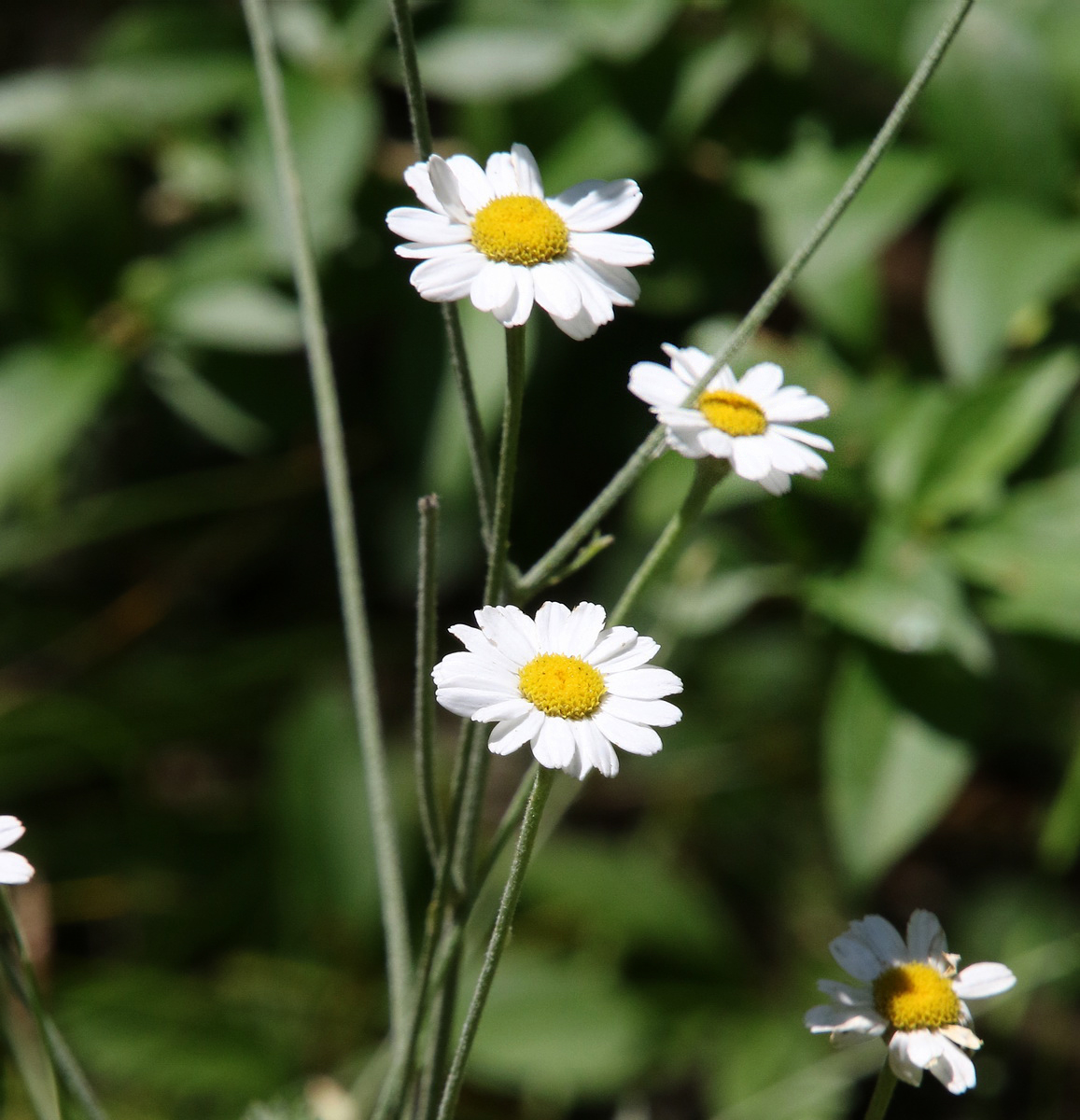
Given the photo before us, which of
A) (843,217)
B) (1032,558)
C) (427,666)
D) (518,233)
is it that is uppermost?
(843,217)

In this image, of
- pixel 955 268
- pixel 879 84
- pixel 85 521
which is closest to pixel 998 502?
pixel 955 268

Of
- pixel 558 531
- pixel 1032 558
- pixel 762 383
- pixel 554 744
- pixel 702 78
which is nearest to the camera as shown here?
pixel 554 744

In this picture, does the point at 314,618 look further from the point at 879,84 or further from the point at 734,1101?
the point at 879,84

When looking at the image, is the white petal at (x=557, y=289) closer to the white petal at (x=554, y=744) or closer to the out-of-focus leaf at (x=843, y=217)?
the white petal at (x=554, y=744)

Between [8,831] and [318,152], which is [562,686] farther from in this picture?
[318,152]

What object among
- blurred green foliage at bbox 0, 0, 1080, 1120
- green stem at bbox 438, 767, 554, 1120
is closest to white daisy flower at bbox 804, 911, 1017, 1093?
green stem at bbox 438, 767, 554, 1120

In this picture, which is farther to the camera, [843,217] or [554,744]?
[843,217]

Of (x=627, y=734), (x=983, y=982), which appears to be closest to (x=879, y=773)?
(x=983, y=982)

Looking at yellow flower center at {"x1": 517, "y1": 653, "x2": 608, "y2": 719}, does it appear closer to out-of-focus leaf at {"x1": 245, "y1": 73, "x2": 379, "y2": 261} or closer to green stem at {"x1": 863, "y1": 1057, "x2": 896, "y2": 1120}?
green stem at {"x1": 863, "y1": 1057, "x2": 896, "y2": 1120}
